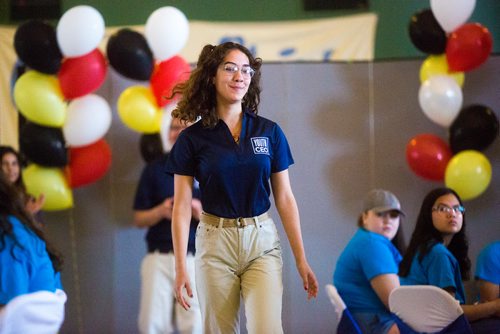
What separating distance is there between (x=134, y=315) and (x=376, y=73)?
7.90 ft

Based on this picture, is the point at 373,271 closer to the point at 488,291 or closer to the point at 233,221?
the point at 488,291

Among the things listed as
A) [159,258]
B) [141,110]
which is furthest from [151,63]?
[159,258]

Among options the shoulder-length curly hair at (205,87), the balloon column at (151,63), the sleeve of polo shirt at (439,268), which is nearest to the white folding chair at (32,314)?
the shoulder-length curly hair at (205,87)

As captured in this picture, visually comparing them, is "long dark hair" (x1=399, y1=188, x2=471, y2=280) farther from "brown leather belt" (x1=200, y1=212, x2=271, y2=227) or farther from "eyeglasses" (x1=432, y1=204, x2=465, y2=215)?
"brown leather belt" (x1=200, y1=212, x2=271, y2=227)

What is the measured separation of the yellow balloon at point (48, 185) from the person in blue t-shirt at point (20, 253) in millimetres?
2251

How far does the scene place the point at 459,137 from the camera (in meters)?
4.50

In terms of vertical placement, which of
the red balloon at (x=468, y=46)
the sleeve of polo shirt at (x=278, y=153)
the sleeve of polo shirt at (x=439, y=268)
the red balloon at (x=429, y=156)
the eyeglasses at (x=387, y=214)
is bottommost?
the sleeve of polo shirt at (x=439, y=268)

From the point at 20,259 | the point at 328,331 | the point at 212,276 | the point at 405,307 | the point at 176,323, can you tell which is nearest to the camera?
the point at 20,259

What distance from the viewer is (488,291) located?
3.57m

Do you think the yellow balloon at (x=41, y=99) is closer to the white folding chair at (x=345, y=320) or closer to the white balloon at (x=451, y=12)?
the white folding chair at (x=345, y=320)

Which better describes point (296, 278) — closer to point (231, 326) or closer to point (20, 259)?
point (231, 326)

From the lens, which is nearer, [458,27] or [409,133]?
[458,27]

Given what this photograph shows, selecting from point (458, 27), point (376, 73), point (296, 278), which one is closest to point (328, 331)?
point (296, 278)

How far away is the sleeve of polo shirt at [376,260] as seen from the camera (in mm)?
3356
